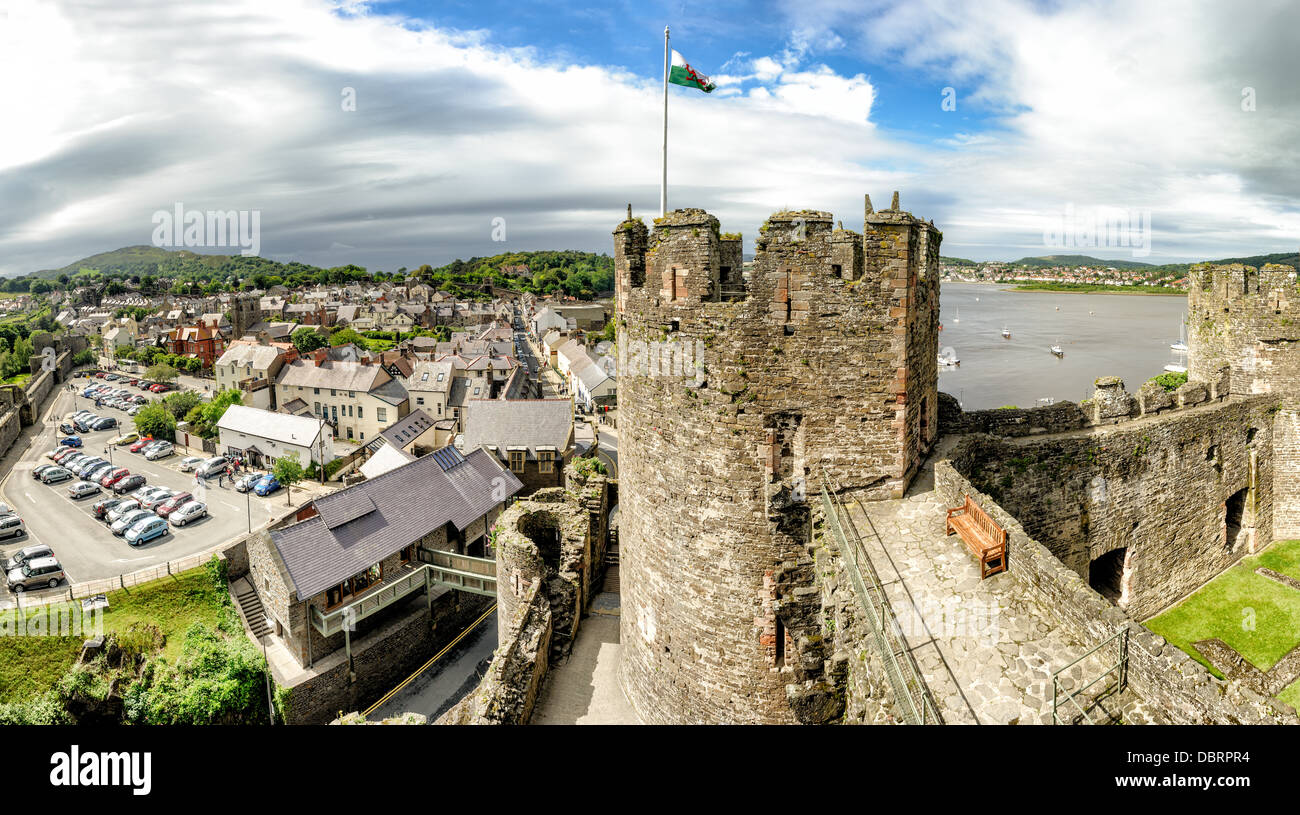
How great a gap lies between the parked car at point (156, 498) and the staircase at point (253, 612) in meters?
17.7

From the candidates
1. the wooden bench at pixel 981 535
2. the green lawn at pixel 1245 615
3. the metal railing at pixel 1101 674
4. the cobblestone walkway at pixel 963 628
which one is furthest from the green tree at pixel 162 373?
the metal railing at pixel 1101 674

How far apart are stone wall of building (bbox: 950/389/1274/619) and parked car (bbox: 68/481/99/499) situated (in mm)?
59956

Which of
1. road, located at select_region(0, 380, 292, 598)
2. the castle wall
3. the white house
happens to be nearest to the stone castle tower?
the castle wall

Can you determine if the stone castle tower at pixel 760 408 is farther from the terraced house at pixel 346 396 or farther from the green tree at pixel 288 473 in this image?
the terraced house at pixel 346 396

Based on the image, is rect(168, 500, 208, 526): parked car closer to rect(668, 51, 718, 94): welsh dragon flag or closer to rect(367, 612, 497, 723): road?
rect(367, 612, 497, 723): road

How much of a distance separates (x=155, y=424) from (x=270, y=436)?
67.9ft

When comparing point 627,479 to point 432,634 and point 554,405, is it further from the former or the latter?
point 554,405

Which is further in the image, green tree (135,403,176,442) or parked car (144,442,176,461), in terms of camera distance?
green tree (135,403,176,442)

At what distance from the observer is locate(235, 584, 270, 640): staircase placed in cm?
2977

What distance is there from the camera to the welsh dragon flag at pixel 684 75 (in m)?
11.4

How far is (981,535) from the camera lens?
8.41 m

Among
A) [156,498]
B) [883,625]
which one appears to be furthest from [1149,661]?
[156,498]

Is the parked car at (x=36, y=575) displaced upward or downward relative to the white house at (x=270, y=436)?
downward

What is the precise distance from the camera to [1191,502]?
16.7 meters
